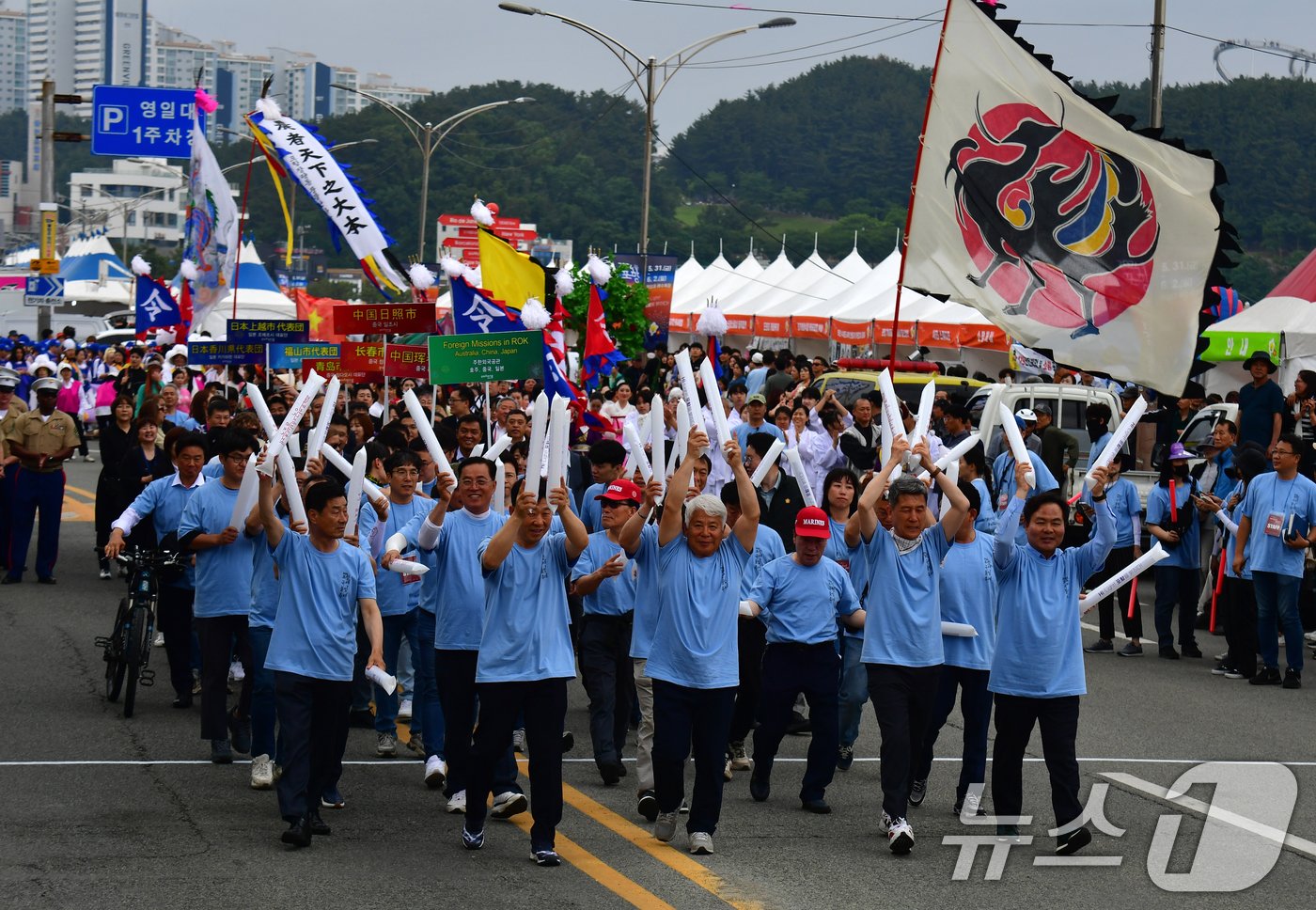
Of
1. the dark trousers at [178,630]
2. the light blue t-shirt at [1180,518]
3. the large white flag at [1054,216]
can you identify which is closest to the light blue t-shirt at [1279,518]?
the light blue t-shirt at [1180,518]

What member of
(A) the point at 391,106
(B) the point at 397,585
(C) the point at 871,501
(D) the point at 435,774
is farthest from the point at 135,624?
(A) the point at 391,106

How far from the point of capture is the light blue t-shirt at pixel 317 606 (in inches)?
323

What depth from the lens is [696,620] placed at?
804 centimetres

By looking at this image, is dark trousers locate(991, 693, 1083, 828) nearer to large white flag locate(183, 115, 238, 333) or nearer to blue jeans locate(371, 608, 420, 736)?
blue jeans locate(371, 608, 420, 736)

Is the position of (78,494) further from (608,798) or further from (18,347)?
(608,798)

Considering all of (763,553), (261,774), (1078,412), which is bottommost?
(261,774)

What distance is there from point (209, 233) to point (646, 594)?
13.5m

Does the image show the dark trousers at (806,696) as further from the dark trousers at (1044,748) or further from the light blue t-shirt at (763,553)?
the dark trousers at (1044,748)

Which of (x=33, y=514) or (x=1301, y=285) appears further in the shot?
(x=1301, y=285)

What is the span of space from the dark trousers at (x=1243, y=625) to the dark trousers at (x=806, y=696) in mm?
5660

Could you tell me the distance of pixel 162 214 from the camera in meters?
159

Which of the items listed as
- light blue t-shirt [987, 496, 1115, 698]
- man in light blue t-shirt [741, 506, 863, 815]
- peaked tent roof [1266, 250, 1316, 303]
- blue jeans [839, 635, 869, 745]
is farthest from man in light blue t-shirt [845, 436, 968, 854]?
peaked tent roof [1266, 250, 1316, 303]

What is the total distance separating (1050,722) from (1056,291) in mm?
3508

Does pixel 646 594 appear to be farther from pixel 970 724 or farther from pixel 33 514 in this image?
pixel 33 514
